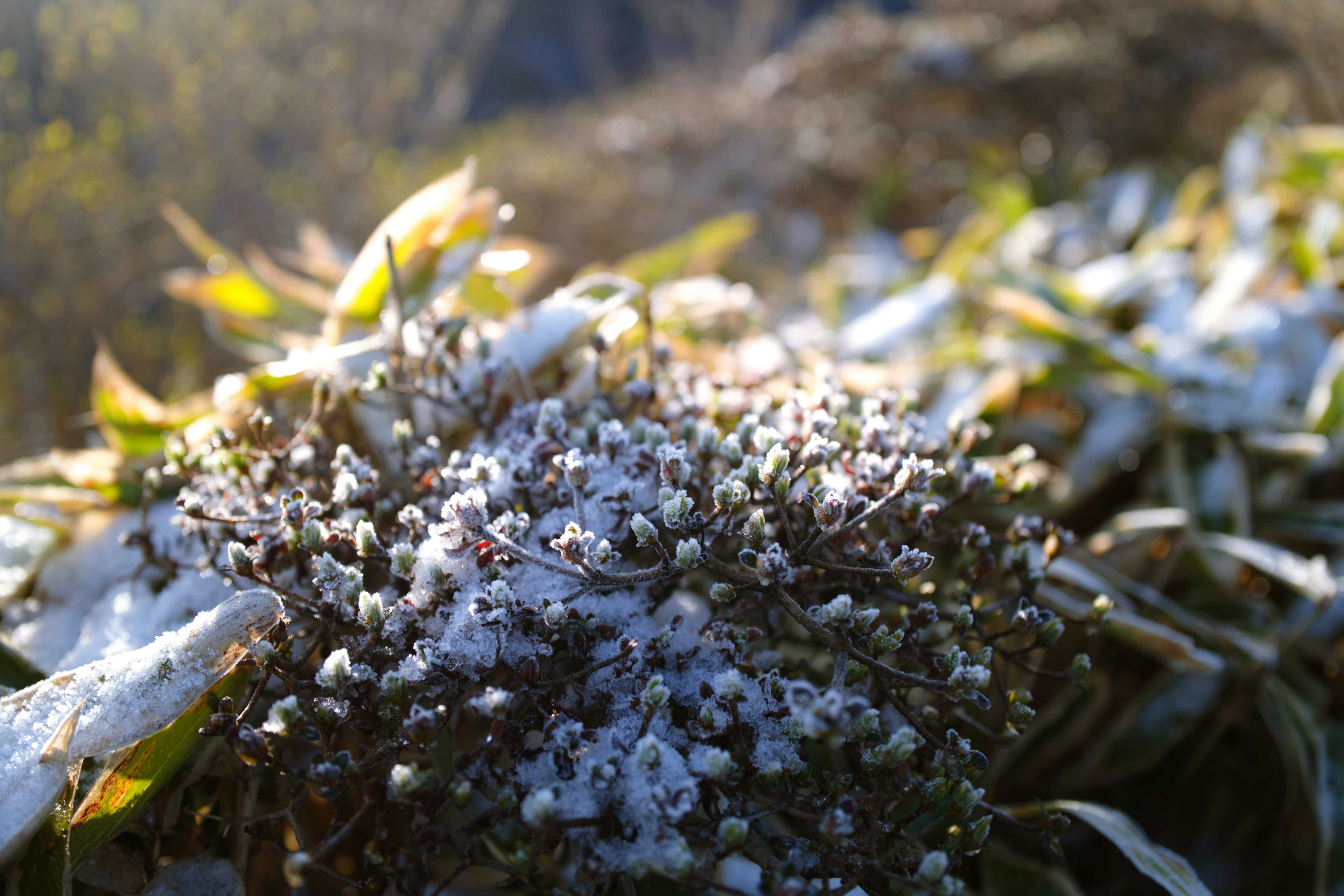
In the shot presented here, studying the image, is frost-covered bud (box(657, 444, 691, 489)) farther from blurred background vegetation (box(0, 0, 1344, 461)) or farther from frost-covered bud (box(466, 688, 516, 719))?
blurred background vegetation (box(0, 0, 1344, 461))

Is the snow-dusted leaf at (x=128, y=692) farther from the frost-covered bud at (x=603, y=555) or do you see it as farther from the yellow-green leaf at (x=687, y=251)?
the yellow-green leaf at (x=687, y=251)

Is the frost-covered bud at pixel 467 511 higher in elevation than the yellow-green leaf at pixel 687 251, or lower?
higher

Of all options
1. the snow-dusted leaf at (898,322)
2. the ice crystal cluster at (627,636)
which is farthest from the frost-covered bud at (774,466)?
the snow-dusted leaf at (898,322)

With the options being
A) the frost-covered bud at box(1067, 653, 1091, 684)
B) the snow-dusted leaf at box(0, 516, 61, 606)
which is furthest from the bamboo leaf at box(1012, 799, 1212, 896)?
the snow-dusted leaf at box(0, 516, 61, 606)

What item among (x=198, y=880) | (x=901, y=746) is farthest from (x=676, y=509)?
(x=198, y=880)

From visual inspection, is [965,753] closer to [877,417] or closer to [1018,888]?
[877,417]

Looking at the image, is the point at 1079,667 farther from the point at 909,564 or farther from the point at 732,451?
the point at 732,451

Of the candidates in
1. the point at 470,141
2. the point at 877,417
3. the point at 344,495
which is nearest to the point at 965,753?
the point at 877,417
